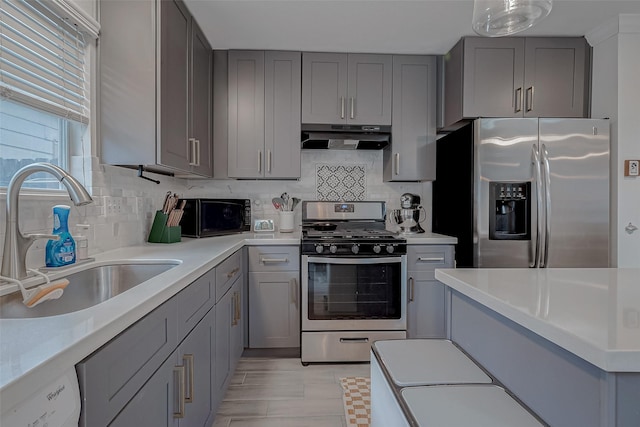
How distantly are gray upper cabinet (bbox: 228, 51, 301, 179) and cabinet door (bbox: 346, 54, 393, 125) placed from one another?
436 millimetres

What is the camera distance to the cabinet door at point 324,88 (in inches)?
110

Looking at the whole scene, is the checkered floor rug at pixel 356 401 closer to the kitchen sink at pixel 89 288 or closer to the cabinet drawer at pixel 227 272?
the cabinet drawer at pixel 227 272

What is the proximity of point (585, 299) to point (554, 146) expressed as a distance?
6.03ft

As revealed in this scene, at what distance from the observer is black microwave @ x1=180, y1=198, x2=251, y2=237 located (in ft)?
8.42

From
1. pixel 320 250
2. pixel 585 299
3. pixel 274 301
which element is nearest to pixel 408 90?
pixel 320 250

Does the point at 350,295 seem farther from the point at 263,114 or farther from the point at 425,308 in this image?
the point at 263,114

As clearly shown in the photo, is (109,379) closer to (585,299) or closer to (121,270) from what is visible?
(121,270)

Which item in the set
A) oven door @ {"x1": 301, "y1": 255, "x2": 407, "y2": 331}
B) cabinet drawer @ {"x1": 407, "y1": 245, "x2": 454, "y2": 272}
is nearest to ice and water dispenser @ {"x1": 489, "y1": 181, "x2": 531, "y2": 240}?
cabinet drawer @ {"x1": 407, "y1": 245, "x2": 454, "y2": 272}

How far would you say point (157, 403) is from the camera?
1020 millimetres

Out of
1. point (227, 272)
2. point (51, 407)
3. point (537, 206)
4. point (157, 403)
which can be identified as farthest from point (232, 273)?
point (537, 206)

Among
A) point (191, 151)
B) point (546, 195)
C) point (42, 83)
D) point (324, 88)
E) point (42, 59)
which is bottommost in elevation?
point (546, 195)

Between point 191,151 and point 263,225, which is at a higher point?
point 191,151

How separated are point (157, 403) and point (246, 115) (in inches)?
88.2

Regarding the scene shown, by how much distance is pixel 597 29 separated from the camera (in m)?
2.46
